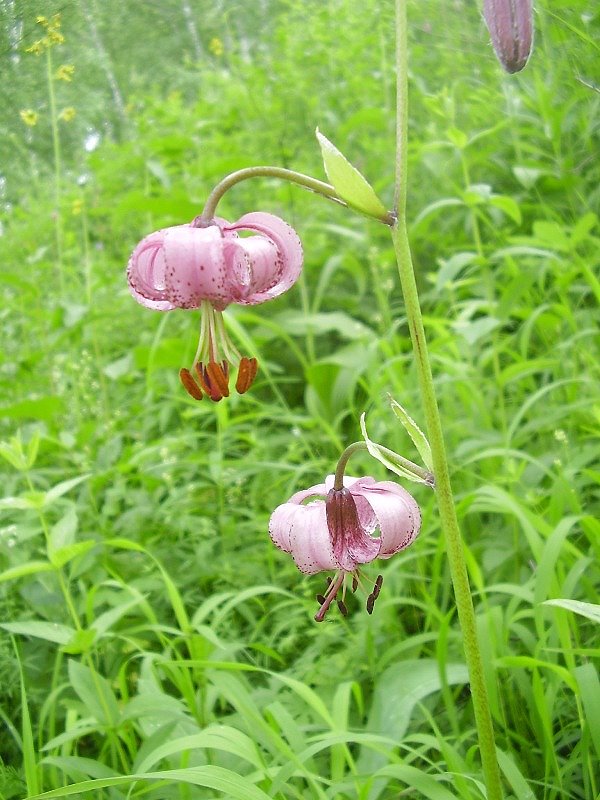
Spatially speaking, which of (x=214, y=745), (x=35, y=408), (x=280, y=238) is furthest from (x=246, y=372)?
(x=35, y=408)

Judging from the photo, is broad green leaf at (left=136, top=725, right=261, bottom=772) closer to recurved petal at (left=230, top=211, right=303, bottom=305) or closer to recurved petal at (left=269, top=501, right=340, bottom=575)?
recurved petal at (left=269, top=501, right=340, bottom=575)

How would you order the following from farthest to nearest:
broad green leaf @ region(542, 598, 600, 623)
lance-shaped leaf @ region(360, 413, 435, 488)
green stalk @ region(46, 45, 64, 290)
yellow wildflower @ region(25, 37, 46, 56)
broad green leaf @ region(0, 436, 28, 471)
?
1. green stalk @ region(46, 45, 64, 290)
2. yellow wildflower @ region(25, 37, 46, 56)
3. broad green leaf @ region(0, 436, 28, 471)
4. lance-shaped leaf @ region(360, 413, 435, 488)
5. broad green leaf @ region(542, 598, 600, 623)

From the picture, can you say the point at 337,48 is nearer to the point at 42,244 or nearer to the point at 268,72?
the point at 268,72

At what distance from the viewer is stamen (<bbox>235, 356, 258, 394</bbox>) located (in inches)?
33.4

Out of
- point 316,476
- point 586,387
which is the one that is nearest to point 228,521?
point 316,476

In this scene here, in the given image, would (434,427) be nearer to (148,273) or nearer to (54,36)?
(148,273)

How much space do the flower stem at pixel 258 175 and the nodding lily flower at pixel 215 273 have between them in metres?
0.01

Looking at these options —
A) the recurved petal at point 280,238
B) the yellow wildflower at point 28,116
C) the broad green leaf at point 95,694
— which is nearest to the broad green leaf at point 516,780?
the broad green leaf at point 95,694

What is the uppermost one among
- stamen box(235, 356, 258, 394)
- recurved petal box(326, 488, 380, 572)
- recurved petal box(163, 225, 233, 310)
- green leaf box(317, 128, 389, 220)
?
green leaf box(317, 128, 389, 220)

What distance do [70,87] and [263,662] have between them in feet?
4.78

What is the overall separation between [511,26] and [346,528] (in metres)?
0.55

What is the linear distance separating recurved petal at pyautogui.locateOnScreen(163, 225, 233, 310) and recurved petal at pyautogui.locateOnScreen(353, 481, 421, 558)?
0.90 ft

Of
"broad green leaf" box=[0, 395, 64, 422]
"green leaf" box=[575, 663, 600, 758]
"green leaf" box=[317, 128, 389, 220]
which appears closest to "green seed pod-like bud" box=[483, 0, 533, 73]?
"green leaf" box=[317, 128, 389, 220]

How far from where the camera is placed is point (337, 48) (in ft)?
10.3
